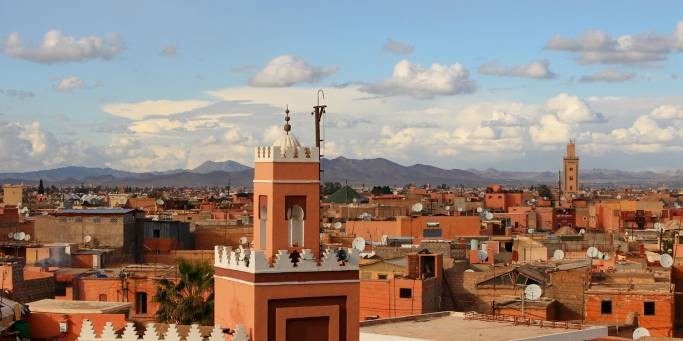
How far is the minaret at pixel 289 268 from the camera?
60.1 feet

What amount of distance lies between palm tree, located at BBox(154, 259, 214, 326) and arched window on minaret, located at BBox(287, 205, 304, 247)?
10787 mm

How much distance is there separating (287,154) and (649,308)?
61.0 feet

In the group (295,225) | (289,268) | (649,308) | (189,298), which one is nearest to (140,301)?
(189,298)

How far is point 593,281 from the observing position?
37.5 meters

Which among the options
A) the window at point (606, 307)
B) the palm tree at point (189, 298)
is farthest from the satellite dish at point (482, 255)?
the palm tree at point (189, 298)

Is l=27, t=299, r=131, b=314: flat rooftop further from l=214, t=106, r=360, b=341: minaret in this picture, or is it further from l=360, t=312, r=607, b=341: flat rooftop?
l=214, t=106, r=360, b=341: minaret

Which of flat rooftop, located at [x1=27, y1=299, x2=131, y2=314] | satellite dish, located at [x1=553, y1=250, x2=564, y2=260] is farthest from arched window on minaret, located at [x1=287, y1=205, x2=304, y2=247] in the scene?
satellite dish, located at [x1=553, y1=250, x2=564, y2=260]

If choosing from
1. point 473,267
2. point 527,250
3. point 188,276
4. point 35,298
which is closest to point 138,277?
point 35,298

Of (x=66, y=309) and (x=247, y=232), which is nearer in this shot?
(x=66, y=309)

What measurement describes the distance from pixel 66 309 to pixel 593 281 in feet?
56.2

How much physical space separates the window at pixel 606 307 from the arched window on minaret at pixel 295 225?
17994mm

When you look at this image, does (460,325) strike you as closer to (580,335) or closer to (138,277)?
(580,335)

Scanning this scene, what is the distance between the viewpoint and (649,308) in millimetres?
34156

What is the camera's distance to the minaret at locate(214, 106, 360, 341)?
1831 centimetres
